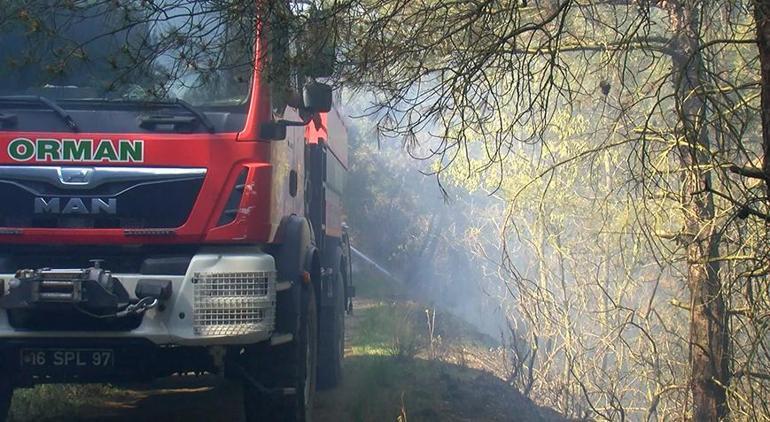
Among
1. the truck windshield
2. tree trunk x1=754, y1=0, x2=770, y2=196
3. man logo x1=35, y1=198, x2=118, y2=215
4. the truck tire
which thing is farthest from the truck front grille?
tree trunk x1=754, y1=0, x2=770, y2=196

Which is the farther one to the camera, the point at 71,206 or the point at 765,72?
the point at 71,206

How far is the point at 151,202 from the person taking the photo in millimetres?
5414

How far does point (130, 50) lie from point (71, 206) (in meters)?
1.13

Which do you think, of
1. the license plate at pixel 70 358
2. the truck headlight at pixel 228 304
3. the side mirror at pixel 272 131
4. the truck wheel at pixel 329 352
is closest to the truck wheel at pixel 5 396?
the license plate at pixel 70 358

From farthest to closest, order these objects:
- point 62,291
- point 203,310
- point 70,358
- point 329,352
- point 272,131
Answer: point 329,352, point 272,131, point 70,358, point 203,310, point 62,291

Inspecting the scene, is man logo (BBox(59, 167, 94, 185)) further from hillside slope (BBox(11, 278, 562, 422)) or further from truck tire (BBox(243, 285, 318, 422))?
hillside slope (BBox(11, 278, 562, 422))

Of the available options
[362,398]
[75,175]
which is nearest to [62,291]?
[75,175]

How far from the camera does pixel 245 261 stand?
529 cm

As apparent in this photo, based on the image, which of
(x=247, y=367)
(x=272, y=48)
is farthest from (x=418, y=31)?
(x=247, y=367)

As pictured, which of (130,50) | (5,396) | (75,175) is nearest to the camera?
(130,50)

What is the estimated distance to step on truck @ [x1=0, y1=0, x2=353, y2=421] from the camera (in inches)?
198

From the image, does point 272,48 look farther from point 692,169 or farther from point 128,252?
point 692,169

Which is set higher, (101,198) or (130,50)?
(130,50)

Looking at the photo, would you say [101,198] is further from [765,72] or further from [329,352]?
[329,352]
